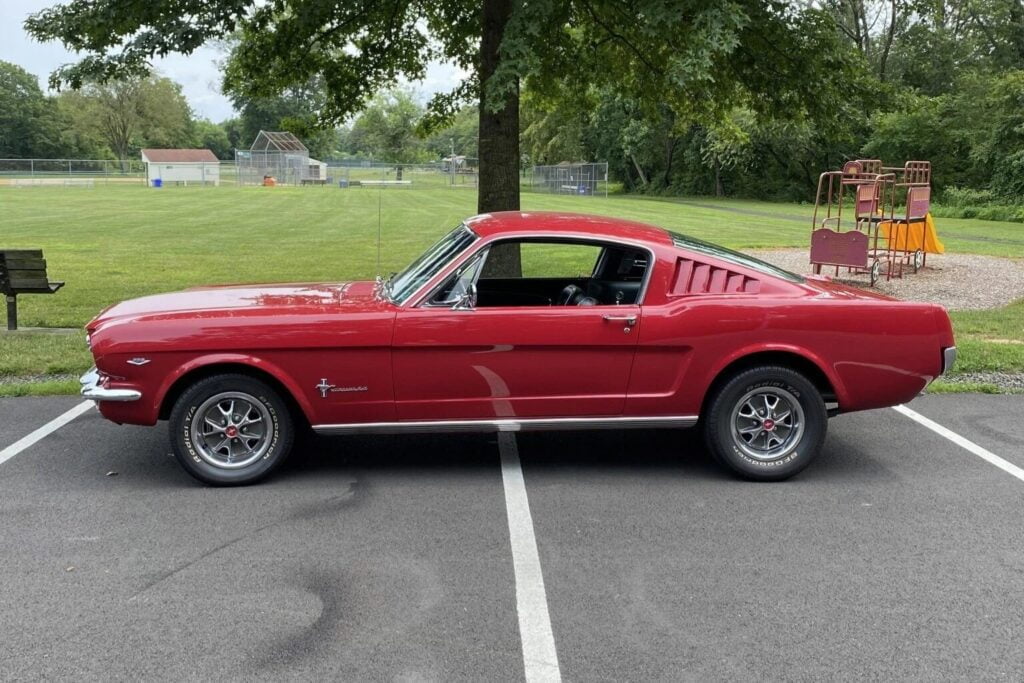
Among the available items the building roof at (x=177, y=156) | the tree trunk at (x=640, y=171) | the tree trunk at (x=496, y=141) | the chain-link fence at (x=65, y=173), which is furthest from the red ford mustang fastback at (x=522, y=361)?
the building roof at (x=177, y=156)

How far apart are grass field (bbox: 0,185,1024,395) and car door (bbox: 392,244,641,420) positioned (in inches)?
146

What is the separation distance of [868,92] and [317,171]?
6733 centimetres

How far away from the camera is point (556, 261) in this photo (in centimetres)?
1639

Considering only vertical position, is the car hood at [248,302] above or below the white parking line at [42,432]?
above

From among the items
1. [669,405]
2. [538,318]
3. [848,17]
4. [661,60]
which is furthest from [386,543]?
[848,17]

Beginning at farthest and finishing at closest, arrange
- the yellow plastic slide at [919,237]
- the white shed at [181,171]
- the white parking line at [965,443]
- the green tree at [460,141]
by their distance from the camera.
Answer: the green tree at [460,141]
the white shed at [181,171]
the yellow plastic slide at [919,237]
the white parking line at [965,443]

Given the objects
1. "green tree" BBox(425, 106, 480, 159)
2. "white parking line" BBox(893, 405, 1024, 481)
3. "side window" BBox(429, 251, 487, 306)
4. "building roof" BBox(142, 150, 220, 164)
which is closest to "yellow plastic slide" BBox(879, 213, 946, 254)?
"white parking line" BBox(893, 405, 1024, 481)

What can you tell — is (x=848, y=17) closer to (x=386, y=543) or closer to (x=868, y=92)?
(x=868, y=92)

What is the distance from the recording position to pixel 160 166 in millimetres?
69625

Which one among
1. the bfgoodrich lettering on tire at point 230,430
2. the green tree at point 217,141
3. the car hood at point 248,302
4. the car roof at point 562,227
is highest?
the green tree at point 217,141

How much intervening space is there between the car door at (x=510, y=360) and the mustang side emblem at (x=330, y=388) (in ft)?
0.69

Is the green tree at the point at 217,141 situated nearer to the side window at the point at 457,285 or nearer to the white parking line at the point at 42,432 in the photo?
the white parking line at the point at 42,432

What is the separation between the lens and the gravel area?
43.1ft

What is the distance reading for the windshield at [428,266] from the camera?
5227mm
